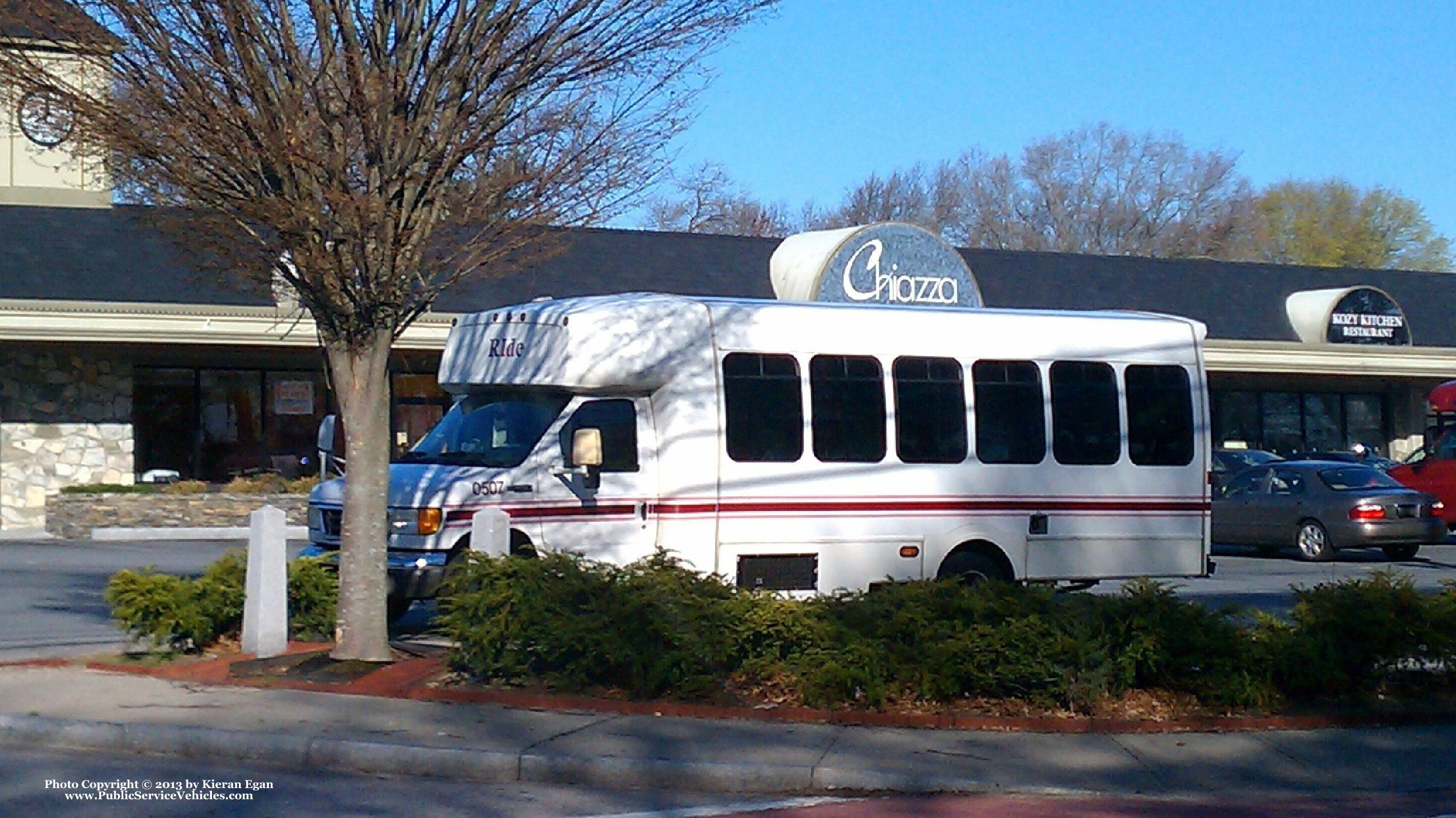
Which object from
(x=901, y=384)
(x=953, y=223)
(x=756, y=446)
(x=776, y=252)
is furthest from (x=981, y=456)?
(x=953, y=223)

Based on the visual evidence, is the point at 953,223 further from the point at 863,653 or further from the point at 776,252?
the point at 863,653

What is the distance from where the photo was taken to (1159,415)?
47.8 ft

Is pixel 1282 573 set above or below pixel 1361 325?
below

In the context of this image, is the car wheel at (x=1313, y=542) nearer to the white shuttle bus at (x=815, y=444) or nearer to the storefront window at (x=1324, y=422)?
the white shuttle bus at (x=815, y=444)

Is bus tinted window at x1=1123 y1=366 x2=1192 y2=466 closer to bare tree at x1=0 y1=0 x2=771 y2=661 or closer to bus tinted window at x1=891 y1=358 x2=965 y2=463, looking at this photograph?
bus tinted window at x1=891 y1=358 x2=965 y2=463

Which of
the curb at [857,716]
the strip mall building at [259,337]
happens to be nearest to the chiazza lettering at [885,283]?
the strip mall building at [259,337]

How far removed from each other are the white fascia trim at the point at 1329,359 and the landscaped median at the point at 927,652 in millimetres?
21824

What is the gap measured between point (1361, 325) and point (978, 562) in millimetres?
23985

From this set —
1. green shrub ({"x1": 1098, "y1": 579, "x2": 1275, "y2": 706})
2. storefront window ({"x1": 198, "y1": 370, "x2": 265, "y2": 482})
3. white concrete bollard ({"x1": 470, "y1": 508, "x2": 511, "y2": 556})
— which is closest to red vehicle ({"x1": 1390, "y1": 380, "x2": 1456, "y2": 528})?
green shrub ({"x1": 1098, "y1": 579, "x2": 1275, "y2": 706})

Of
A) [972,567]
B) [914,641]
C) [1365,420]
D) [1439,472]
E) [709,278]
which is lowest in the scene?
[914,641]

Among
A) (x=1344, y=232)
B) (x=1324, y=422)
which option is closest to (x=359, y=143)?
(x=1324, y=422)

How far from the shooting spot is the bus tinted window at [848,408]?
1333 centimetres

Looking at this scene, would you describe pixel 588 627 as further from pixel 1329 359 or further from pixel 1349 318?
pixel 1349 318

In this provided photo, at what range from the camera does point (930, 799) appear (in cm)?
811
